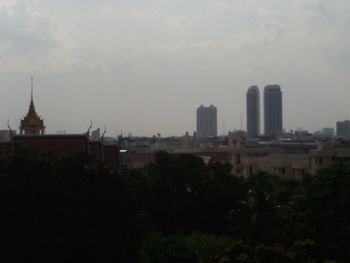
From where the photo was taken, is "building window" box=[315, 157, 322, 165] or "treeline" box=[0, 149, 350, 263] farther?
"building window" box=[315, 157, 322, 165]

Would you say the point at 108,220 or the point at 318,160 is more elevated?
the point at 318,160

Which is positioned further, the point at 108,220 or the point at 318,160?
the point at 318,160

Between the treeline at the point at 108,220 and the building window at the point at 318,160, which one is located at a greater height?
the building window at the point at 318,160

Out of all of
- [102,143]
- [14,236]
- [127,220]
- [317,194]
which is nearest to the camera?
[14,236]

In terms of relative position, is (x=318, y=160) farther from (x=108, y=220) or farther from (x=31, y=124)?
(x=108, y=220)

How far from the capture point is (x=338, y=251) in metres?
27.7

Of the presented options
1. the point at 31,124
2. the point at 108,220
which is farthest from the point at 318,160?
the point at 108,220

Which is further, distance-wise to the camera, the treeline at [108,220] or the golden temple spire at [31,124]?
the golden temple spire at [31,124]

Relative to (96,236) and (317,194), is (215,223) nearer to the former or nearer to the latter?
(317,194)

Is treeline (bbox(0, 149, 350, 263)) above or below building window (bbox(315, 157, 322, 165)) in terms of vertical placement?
below

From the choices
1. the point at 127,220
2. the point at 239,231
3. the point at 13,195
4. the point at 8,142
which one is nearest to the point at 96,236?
the point at 127,220

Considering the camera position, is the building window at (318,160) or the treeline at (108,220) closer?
the treeline at (108,220)

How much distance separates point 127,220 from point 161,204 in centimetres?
998

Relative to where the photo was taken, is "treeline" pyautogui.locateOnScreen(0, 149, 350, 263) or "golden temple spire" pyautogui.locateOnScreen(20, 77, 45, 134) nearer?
"treeline" pyautogui.locateOnScreen(0, 149, 350, 263)
